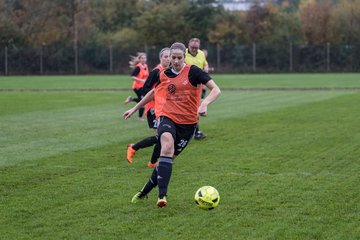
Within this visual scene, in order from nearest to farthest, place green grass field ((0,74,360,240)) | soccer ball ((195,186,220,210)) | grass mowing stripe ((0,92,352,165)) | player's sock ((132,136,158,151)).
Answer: green grass field ((0,74,360,240)) → soccer ball ((195,186,220,210)) → player's sock ((132,136,158,151)) → grass mowing stripe ((0,92,352,165))

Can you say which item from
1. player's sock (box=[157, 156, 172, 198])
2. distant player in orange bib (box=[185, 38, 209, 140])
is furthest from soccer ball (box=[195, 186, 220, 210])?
distant player in orange bib (box=[185, 38, 209, 140])

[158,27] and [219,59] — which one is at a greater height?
[158,27]

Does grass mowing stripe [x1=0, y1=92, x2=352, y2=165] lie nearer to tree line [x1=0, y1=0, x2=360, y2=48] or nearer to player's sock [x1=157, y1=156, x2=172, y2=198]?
player's sock [x1=157, y1=156, x2=172, y2=198]

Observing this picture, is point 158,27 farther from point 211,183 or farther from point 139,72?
point 211,183

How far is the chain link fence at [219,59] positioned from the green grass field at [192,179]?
41.1 metres

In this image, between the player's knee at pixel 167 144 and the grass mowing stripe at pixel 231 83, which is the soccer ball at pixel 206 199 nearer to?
the player's knee at pixel 167 144

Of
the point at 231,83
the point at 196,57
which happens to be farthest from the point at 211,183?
the point at 231,83

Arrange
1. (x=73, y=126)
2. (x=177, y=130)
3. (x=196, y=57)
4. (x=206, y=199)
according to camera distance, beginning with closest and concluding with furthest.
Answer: (x=206, y=199), (x=177, y=130), (x=196, y=57), (x=73, y=126)

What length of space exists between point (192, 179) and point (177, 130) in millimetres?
1731

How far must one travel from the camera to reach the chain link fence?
199 ft

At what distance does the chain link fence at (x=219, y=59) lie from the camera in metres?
60.7

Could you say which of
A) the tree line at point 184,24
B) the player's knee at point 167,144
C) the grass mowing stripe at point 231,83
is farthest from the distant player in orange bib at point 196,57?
the tree line at point 184,24

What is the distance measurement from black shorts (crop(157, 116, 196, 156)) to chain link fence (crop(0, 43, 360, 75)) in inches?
2065

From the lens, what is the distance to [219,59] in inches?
2463
